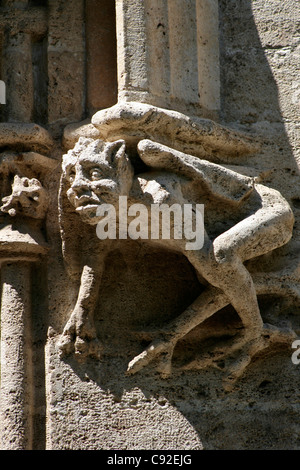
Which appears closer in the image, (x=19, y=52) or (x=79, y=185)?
(x=79, y=185)

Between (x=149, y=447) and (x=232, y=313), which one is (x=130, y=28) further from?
(x=149, y=447)

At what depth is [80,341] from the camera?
3.74m

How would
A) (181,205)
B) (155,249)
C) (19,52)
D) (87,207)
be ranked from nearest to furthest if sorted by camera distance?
1. (87,207)
2. (181,205)
3. (155,249)
4. (19,52)

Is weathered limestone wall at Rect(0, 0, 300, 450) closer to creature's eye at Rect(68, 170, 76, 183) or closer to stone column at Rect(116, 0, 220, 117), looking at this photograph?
stone column at Rect(116, 0, 220, 117)

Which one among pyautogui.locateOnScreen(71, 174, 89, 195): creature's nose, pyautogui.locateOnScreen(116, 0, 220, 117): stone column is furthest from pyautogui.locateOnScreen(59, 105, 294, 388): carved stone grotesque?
pyautogui.locateOnScreen(116, 0, 220, 117): stone column

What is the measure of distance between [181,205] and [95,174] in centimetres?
37

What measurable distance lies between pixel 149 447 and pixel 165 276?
72 cm

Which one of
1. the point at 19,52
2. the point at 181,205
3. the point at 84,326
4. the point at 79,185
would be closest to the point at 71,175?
the point at 79,185

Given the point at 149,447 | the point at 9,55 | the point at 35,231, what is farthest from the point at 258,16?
the point at 149,447

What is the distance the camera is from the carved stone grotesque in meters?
3.63

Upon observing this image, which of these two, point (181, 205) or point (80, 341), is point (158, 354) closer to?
point (80, 341)

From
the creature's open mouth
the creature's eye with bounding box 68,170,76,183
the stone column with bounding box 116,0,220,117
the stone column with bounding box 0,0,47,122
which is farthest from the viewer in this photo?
the stone column with bounding box 0,0,47,122

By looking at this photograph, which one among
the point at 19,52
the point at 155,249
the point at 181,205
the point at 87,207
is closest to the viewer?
the point at 87,207

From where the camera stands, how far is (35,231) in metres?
3.94
